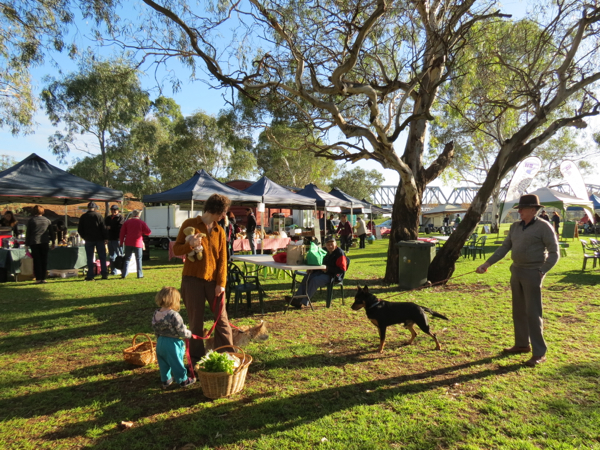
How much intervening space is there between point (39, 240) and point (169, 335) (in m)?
7.20

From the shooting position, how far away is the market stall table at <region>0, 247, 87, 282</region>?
9.32 m

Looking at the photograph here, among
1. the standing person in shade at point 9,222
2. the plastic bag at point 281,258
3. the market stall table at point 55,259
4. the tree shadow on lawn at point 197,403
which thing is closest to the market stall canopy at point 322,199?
the market stall table at point 55,259

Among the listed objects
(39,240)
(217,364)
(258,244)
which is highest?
(39,240)

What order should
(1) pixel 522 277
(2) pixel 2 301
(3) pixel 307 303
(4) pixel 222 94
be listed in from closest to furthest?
A: (1) pixel 522 277, (3) pixel 307 303, (2) pixel 2 301, (4) pixel 222 94

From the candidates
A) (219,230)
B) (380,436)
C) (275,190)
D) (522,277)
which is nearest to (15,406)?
(219,230)

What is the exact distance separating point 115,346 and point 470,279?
25.9ft

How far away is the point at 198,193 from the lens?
1170cm

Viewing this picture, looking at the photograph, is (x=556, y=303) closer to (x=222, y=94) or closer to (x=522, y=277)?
(x=522, y=277)

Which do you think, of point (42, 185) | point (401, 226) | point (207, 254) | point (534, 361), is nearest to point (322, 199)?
point (401, 226)

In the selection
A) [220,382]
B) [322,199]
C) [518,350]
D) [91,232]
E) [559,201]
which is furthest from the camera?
[559,201]

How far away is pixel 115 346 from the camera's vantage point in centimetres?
462

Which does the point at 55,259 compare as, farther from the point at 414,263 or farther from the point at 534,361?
the point at 534,361

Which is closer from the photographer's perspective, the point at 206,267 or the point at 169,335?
the point at 169,335

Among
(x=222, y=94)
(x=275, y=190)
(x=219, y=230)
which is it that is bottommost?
(x=219, y=230)
